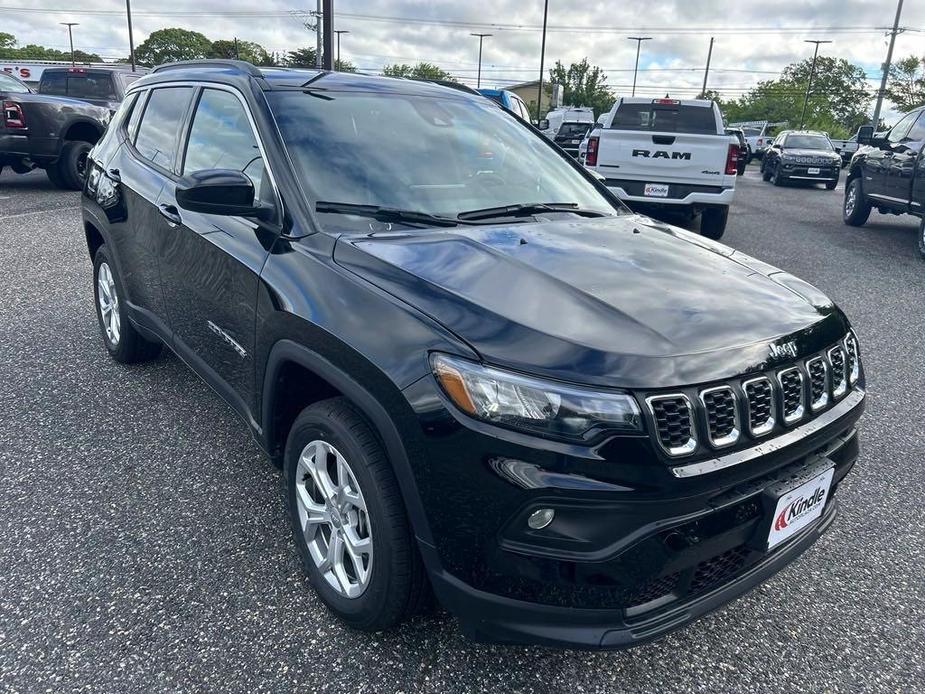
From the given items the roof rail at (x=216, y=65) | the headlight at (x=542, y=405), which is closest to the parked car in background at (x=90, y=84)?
the roof rail at (x=216, y=65)

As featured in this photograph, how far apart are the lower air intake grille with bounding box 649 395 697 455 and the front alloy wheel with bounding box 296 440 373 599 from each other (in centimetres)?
86

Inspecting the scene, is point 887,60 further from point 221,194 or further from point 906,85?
point 221,194

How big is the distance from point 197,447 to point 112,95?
1236 cm

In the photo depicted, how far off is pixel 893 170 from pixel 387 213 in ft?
31.2

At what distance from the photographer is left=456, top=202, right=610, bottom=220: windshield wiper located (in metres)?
2.72

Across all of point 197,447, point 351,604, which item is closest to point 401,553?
point 351,604

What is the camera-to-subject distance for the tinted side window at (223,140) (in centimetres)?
272

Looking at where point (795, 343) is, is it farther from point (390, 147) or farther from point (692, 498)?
point (390, 147)

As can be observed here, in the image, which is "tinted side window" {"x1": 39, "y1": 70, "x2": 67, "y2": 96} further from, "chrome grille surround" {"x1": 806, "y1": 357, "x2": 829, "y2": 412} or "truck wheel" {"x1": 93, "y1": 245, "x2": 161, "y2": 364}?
"chrome grille surround" {"x1": 806, "y1": 357, "x2": 829, "y2": 412}

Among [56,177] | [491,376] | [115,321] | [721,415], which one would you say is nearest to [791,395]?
[721,415]

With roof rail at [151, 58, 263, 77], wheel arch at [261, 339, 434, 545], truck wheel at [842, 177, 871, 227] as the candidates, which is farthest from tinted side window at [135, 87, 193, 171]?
truck wheel at [842, 177, 871, 227]

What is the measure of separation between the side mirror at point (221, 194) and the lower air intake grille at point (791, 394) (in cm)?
177

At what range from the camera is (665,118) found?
10531mm

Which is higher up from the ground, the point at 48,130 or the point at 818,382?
the point at 48,130
